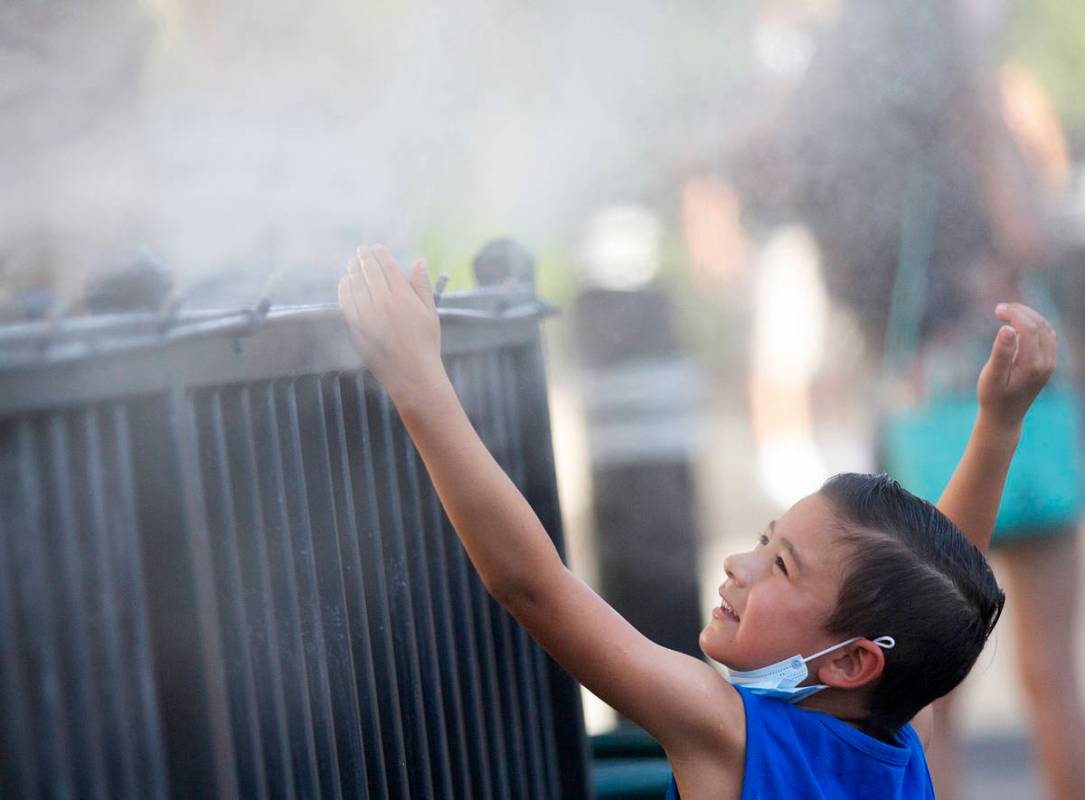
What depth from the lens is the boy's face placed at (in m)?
1.52

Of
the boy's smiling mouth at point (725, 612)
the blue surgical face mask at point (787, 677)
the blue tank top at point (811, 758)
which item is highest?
the boy's smiling mouth at point (725, 612)

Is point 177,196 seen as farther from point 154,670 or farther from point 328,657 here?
point 154,670

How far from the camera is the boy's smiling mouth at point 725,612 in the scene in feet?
5.09

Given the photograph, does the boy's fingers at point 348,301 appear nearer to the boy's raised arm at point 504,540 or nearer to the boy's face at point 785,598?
the boy's raised arm at point 504,540

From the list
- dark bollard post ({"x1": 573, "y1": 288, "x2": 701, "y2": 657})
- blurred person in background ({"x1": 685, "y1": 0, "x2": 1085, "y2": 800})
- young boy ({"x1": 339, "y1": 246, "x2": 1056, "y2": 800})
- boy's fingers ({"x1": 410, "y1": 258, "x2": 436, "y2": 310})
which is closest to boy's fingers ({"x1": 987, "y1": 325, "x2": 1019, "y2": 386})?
young boy ({"x1": 339, "y1": 246, "x2": 1056, "y2": 800})

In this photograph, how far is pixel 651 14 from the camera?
137 inches

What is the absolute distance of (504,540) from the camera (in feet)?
4.46

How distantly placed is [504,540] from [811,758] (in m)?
0.43

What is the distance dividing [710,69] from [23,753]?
10.5 ft

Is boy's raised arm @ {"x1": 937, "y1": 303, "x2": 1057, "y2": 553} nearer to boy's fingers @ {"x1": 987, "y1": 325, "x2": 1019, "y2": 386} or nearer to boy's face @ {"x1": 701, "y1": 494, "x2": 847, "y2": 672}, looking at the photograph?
boy's fingers @ {"x1": 987, "y1": 325, "x2": 1019, "y2": 386}

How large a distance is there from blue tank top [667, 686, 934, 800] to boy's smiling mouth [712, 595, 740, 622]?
8 cm

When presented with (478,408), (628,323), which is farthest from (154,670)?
(628,323)

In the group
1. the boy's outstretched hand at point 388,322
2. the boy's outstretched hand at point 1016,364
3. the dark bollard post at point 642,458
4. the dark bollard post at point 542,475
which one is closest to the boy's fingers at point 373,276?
the boy's outstretched hand at point 388,322

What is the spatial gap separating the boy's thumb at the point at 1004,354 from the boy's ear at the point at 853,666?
0.50 meters
